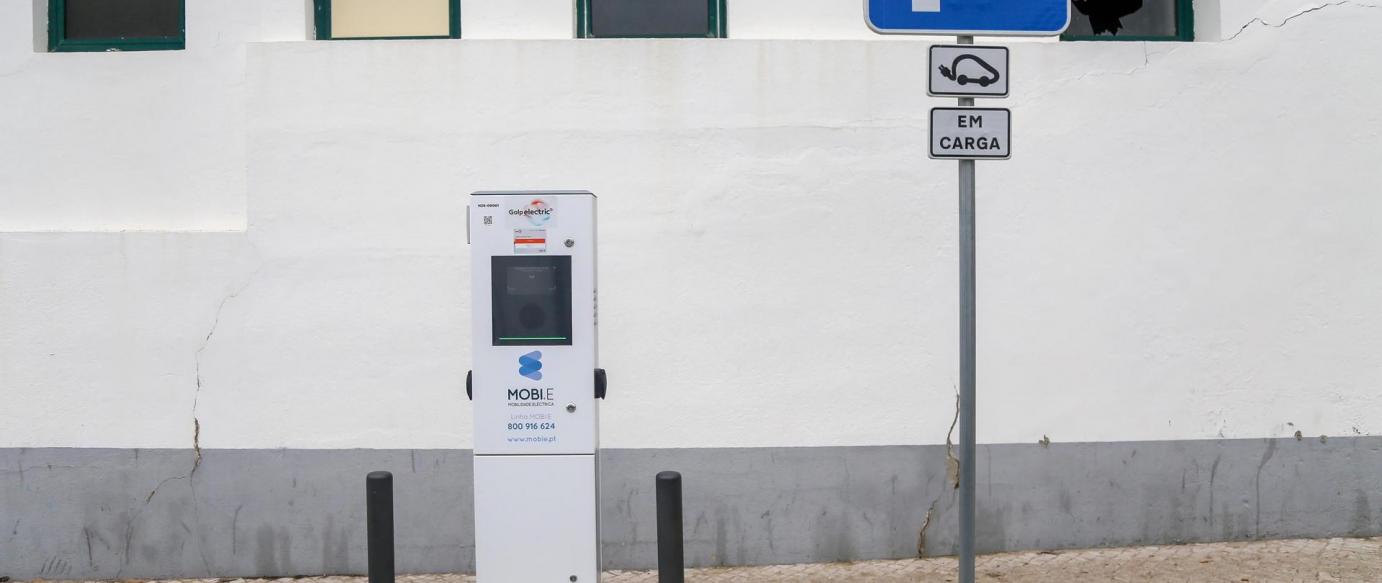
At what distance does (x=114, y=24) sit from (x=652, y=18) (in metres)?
3.20

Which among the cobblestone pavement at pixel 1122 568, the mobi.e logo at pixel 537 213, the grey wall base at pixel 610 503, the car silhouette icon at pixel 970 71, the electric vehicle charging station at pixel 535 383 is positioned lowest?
the cobblestone pavement at pixel 1122 568

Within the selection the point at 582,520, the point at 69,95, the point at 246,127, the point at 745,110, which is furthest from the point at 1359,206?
the point at 69,95

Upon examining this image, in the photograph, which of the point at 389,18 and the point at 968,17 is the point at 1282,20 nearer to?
the point at 968,17

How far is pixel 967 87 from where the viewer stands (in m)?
4.45

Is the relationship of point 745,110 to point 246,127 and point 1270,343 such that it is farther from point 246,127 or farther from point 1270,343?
point 1270,343

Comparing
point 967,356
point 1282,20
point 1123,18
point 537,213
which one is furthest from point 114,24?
point 1282,20

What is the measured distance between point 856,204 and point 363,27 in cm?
308

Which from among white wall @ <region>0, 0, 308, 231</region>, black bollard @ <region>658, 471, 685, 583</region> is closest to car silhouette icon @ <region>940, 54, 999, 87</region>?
black bollard @ <region>658, 471, 685, 583</region>

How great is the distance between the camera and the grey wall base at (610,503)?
606cm

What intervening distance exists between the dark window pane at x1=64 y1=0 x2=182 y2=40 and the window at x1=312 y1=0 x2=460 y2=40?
875mm

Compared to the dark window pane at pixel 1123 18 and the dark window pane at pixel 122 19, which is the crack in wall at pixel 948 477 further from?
the dark window pane at pixel 122 19

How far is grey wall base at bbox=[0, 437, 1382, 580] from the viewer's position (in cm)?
606

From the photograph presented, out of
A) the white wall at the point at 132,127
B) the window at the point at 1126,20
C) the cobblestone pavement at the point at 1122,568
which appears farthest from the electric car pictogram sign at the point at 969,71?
the white wall at the point at 132,127

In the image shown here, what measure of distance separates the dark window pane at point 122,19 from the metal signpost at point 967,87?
428 cm
